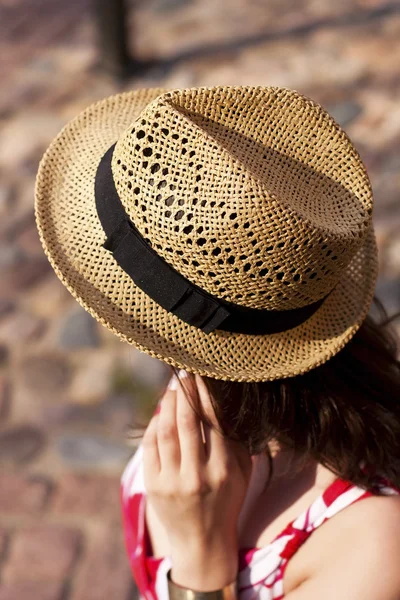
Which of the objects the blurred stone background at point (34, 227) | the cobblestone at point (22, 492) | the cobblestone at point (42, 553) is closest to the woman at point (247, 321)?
the blurred stone background at point (34, 227)

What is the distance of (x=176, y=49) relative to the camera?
20.0 ft

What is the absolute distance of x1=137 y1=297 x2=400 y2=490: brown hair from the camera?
67.1 inches

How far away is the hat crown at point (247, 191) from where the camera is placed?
145 cm

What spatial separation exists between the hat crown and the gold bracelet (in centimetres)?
64

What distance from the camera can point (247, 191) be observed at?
1.45 meters

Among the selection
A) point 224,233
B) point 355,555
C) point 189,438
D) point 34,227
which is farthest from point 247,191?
point 34,227

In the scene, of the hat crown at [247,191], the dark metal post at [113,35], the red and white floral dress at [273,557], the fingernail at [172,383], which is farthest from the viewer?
the dark metal post at [113,35]

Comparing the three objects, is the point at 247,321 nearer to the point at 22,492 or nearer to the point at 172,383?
the point at 172,383

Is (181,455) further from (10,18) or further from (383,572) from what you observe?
(10,18)

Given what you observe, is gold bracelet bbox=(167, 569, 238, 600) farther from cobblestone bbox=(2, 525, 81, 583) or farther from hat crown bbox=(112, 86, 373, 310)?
cobblestone bbox=(2, 525, 81, 583)

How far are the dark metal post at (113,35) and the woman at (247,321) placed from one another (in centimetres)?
405

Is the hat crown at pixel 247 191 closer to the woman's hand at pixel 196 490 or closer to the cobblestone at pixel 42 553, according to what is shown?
the woman's hand at pixel 196 490

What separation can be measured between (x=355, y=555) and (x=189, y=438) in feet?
1.35

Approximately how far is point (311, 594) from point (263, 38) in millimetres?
5177
